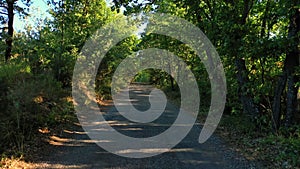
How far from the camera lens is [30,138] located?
675cm

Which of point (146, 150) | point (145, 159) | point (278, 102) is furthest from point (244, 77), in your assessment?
point (145, 159)

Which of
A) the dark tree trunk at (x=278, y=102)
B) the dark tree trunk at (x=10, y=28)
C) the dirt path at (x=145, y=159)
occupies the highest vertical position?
the dark tree trunk at (x=10, y=28)

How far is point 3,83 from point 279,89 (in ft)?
24.6

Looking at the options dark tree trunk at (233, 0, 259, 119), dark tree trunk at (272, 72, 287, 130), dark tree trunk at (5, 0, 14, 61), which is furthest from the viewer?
dark tree trunk at (5, 0, 14, 61)

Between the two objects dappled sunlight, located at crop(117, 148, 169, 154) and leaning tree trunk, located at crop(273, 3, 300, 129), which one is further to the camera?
leaning tree trunk, located at crop(273, 3, 300, 129)

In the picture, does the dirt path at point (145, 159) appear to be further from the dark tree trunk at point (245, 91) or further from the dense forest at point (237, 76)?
the dark tree trunk at point (245, 91)

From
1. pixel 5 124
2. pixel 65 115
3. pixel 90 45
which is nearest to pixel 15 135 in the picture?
pixel 5 124

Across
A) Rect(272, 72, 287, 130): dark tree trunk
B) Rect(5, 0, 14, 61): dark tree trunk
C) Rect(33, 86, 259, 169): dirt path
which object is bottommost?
Rect(33, 86, 259, 169): dirt path

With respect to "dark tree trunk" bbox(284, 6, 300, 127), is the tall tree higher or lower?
higher

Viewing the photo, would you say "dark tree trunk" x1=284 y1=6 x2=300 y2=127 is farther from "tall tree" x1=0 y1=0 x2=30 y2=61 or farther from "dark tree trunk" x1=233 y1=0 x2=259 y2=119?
"tall tree" x1=0 y1=0 x2=30 y2=61

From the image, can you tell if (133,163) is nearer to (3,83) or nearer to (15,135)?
(15,135)

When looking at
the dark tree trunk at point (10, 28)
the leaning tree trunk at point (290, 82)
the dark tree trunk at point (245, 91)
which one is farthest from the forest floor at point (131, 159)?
the dark tree trunk at point (10, 28)

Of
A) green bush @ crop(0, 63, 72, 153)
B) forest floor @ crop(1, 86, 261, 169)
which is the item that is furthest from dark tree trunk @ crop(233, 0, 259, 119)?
green bush @ crop(0, 63, 72, 153)

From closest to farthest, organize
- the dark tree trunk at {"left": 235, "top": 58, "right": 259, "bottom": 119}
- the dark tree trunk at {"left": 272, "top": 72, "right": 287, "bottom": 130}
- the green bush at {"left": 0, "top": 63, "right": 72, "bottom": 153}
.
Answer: the green bush at {"left": 0, "top": 63, "right": 72, "bottom": 153} < the dark tree trunk at {"left": 272, "top": 72, "right": 287, "bottom": 130} < the dark tree trunk at {"left": 235, "top": 58, "right": 259, "bottom": 119}
